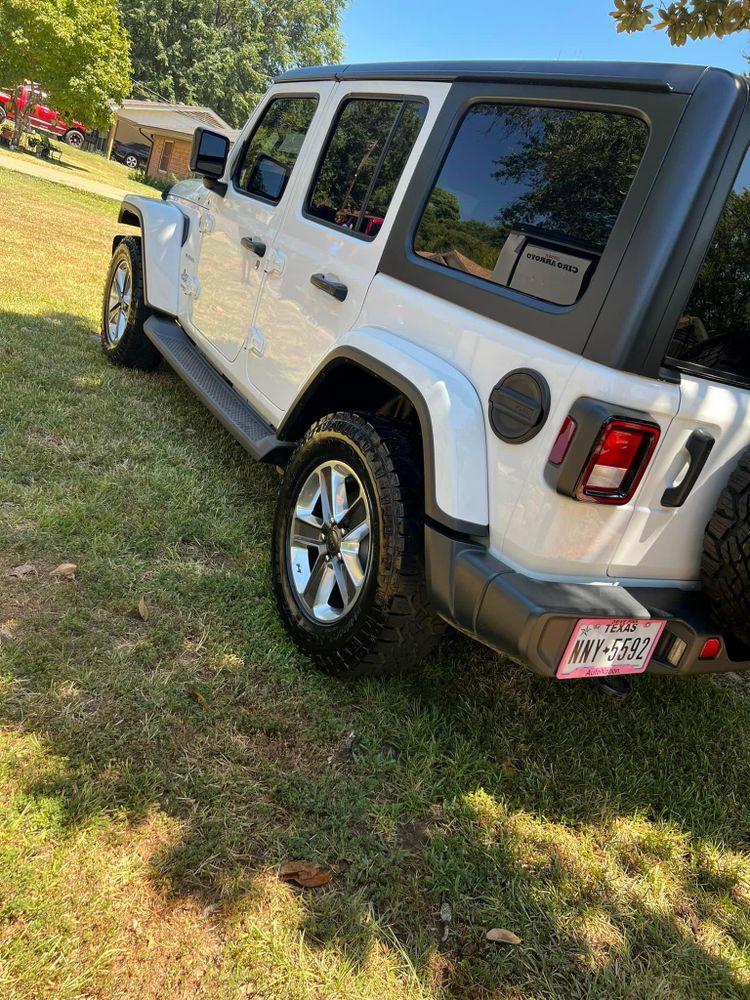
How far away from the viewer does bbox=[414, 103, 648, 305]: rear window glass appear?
211 centimetres

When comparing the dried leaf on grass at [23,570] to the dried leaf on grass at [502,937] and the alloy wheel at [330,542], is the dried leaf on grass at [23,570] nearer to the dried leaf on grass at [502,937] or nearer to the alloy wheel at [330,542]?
the alloy wheel at [330,542]

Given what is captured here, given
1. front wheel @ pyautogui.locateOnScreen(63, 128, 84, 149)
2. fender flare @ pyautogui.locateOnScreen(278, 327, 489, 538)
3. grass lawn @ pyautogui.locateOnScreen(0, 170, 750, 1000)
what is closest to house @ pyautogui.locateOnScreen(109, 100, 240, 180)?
front wheel @ pyautogui.locateOnScreen(63, 128, 84, 149)

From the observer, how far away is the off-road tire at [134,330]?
16.5 feet

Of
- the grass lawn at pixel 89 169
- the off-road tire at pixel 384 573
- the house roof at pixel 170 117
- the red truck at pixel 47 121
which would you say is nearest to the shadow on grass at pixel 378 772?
the off-road tire at pixel 384 573

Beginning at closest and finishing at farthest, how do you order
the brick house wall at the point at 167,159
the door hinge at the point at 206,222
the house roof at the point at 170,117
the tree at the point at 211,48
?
the door hinge at the point at 206,222
the house roof at the point at 170,117
the brick house wall at the point at 167,159
the tree at the point at 211,48

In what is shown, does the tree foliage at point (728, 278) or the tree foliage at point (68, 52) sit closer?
the tree foliage at point (728, 278)

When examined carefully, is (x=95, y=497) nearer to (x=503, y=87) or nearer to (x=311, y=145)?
(x=311, y=145)

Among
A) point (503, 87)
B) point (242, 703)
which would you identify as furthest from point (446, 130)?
point (242, 703)

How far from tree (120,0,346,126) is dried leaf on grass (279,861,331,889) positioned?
5337 centimetres

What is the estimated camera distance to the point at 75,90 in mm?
28594

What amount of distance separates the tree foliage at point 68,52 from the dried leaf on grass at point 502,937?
3280 centimetres

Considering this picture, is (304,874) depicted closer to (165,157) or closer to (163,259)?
(163,259)

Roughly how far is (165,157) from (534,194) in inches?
2057

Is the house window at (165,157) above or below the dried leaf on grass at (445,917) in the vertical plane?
above
